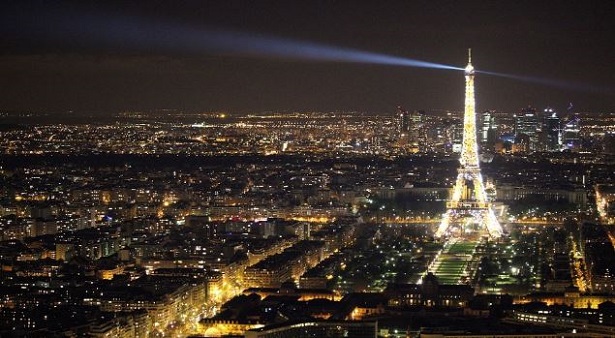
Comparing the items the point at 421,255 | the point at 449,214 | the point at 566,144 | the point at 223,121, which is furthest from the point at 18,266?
the point at 223,121

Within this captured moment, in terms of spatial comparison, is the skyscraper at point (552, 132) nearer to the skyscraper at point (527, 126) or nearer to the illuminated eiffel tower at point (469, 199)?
the skyscraper at point (527, 126)

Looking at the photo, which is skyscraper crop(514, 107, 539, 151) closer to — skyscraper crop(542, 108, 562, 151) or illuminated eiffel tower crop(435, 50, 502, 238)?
skyscraper crop(542, 108, 562, 151)

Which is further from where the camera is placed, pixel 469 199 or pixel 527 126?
pixel 527 126

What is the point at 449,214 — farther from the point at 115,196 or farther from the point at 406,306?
the point at 115,196

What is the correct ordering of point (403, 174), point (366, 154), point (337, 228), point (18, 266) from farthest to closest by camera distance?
point (366, 154) < point (403, 174) < point (337, 228) < point (18, 266)

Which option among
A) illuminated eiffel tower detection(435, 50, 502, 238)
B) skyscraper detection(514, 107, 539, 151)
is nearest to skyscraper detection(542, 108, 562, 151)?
skyscraper detection(514, 107, 539, 151)

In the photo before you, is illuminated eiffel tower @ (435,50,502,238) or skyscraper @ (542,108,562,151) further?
skyscraper @ (542,108,562,151)

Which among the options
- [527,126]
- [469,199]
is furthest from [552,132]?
[469,199]

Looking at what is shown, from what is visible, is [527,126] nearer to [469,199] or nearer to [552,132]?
[552,132]
